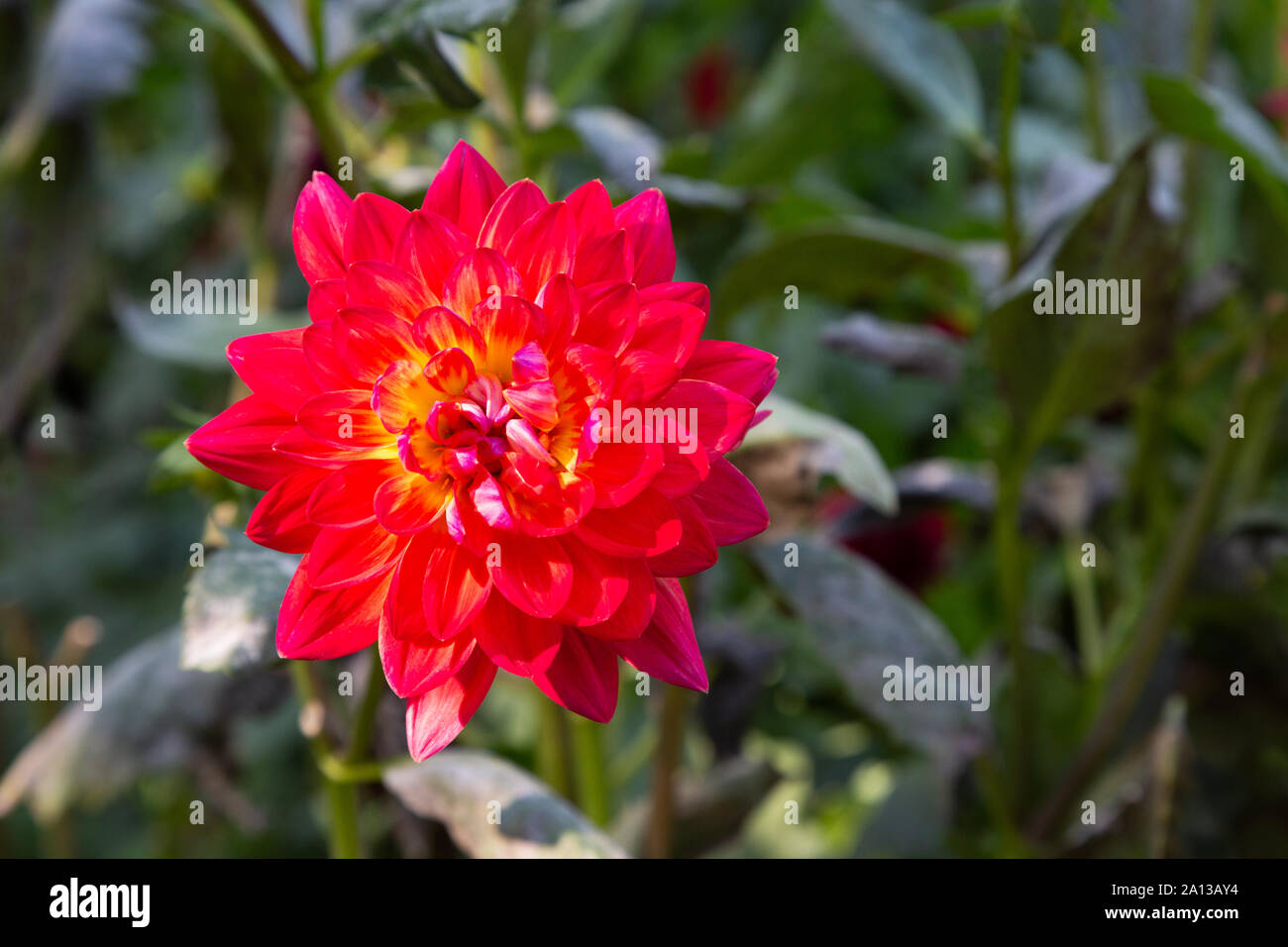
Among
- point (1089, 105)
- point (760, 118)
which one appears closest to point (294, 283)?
point (760, 118)

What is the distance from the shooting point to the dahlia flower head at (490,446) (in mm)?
291

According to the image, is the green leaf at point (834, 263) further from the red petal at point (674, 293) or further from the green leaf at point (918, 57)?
the red petal at point (674, 293)

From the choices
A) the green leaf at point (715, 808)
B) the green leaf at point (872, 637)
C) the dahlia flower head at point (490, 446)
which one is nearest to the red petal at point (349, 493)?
the dahlia flower head at point (490, 446)

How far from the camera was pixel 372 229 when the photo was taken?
12.1 inches

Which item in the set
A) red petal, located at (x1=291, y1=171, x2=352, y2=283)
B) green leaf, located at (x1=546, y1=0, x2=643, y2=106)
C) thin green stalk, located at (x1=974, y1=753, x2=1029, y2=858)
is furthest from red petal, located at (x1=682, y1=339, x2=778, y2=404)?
green leaf, located at (x1=546, y1=0, x2=643, y2=106)

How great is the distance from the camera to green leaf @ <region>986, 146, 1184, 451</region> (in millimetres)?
461

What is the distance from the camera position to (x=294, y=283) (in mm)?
774

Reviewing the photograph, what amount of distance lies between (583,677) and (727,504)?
2.5 inches

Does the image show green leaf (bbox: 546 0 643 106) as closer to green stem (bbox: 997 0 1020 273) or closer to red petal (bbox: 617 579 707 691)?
green stem (bbox: 997 0 1020 273)

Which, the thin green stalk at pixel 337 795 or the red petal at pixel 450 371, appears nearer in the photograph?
the red petal at pixel 450 371

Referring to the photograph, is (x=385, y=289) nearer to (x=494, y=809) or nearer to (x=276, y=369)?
(x=276, y=369)

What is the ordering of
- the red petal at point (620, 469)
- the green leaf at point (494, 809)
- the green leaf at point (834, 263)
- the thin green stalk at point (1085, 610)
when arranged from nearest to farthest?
1. the red petal at point (620, 469)
2. the green leaf at point (494, 809)
3. the green leaf at point (834, 263)
4. the thin green stalk at point (1085, 610)

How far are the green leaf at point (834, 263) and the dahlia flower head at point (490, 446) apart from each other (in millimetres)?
205

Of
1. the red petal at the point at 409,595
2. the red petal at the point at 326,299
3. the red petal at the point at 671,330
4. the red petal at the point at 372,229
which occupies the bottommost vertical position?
the red petal at the point at 409,595
